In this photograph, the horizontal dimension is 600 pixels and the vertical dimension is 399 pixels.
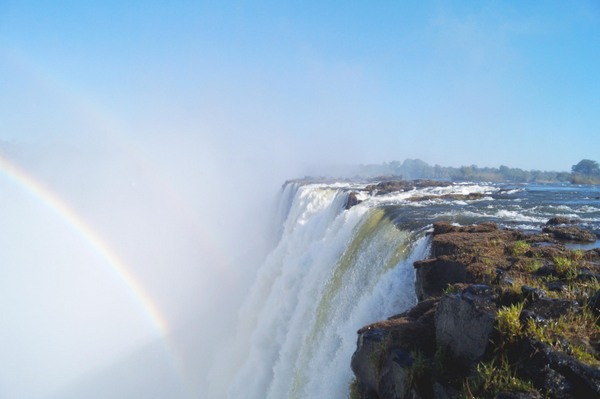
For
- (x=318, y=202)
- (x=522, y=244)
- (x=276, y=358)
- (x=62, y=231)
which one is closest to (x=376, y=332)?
(x=522, y=244)

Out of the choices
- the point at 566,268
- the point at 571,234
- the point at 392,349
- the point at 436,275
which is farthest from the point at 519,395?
the point at 571,234

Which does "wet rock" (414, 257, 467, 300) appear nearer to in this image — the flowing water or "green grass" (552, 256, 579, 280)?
the flowing water

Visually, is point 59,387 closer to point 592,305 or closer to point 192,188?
point 592,305

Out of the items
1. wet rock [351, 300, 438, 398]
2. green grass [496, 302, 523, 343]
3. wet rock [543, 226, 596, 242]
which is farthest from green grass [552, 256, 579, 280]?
wet rock [543, 226, 596, 242]

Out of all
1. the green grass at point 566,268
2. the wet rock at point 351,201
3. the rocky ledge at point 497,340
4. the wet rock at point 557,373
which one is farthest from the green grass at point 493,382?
the wet rock at point 351,201

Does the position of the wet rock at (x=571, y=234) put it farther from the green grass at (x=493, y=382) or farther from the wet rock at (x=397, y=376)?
the green grass at (x=493, y=382)
